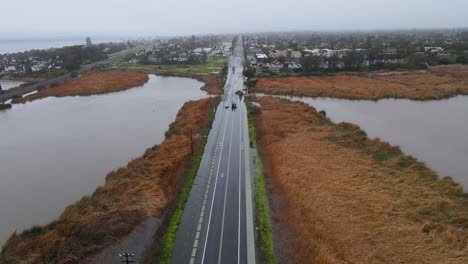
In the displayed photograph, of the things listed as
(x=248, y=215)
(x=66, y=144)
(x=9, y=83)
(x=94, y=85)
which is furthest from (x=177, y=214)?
(x=9, y=83)

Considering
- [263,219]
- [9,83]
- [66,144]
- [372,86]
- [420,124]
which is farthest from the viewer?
[9,83]

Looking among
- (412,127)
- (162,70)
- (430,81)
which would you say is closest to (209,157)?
→ (412,127)

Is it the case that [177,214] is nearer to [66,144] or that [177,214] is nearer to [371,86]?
[66,144]

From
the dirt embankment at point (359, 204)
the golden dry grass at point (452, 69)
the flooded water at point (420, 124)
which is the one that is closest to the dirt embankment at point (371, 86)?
the flooded water at point (420, 124)

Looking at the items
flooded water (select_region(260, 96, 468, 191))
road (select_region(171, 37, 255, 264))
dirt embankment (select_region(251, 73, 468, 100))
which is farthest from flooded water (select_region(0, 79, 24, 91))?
road (select_region(171, 37, 255, 264))

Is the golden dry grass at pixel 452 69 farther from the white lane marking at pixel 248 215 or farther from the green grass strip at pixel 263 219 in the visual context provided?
the green grass strip at pixel 263 219

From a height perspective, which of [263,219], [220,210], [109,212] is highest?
[109,212]

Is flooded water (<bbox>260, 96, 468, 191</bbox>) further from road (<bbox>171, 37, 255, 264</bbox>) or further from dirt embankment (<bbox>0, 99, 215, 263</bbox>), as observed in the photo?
dirt embankment (<bbox>0, 99, 215, 263</bbox>)
